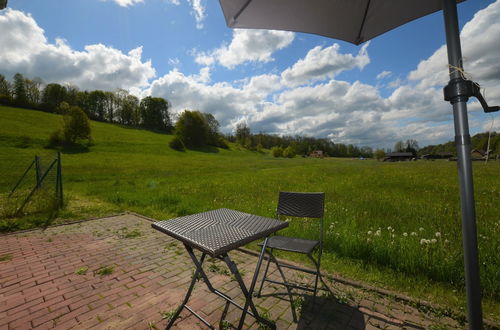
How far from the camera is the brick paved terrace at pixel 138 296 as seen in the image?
101 inches

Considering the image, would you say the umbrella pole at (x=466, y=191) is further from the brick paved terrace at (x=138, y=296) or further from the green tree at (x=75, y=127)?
the green tree at (x=75, y=127)

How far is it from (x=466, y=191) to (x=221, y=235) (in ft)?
6.39

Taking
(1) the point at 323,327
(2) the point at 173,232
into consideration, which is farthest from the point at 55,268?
(1) the point at 323,327

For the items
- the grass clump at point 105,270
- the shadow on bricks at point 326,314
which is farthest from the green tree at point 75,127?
the shadow on bricks at point 326,314

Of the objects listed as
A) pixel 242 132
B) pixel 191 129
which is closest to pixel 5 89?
pixel 191 129

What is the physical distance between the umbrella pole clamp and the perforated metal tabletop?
189cm

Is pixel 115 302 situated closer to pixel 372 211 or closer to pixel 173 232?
pixel 173 232

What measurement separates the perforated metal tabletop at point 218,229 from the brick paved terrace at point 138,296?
1061 millimetres

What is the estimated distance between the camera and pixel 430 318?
2.58 meters

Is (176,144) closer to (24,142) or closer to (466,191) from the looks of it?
(24,142)

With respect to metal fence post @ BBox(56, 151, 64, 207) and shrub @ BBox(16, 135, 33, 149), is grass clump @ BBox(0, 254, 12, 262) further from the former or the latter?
shrub @ BBox(16, 135, 33, 149)

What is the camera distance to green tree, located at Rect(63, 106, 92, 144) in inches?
1384

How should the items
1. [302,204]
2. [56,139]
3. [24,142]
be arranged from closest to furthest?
[302,204], [24,142], [56,139]

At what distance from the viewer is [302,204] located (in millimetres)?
3473
